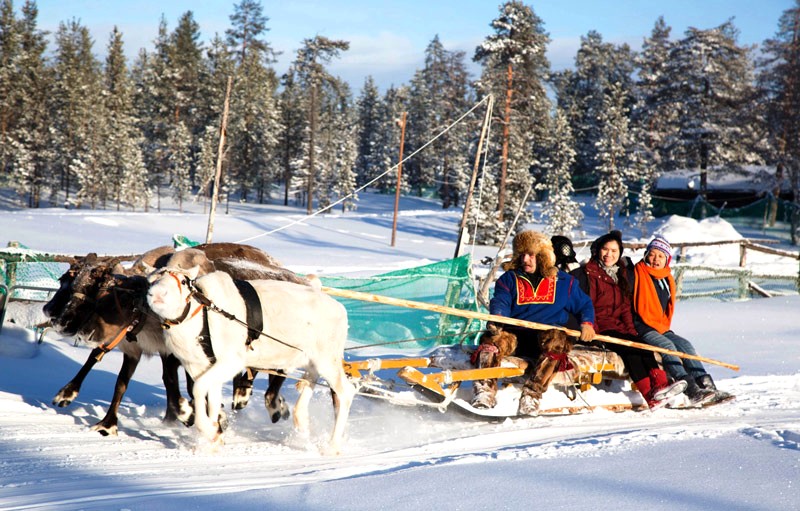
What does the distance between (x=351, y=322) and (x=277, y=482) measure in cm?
658

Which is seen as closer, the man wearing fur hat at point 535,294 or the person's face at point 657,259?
the man wearing fur hat at point 535,294

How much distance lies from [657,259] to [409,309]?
14.3 ft

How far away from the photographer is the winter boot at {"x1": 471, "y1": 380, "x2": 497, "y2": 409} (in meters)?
6.34

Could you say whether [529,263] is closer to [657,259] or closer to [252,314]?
[657,259]

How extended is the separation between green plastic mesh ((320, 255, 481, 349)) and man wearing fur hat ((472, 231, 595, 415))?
3528mm

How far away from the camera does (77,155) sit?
55.3 m

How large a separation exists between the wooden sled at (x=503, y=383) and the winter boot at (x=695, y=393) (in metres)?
0.46

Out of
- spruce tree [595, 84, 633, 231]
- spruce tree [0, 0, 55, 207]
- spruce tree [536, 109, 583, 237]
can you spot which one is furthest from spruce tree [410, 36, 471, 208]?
spruce tree [0, 0, 55, 207]

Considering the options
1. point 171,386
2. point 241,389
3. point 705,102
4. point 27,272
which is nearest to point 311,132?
point 705,102

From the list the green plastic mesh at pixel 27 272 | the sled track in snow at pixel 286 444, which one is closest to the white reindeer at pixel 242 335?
the sled track in snow at pixel 286 444

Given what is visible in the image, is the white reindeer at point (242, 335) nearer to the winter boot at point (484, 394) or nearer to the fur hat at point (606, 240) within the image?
the winter boot at point (484, 394)

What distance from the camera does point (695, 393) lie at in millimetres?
6934

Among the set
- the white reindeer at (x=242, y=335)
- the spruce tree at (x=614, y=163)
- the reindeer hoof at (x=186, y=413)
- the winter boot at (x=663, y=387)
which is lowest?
the reindeer hoof at (x=186, y=413)

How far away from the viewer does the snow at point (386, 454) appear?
3.75 meters
